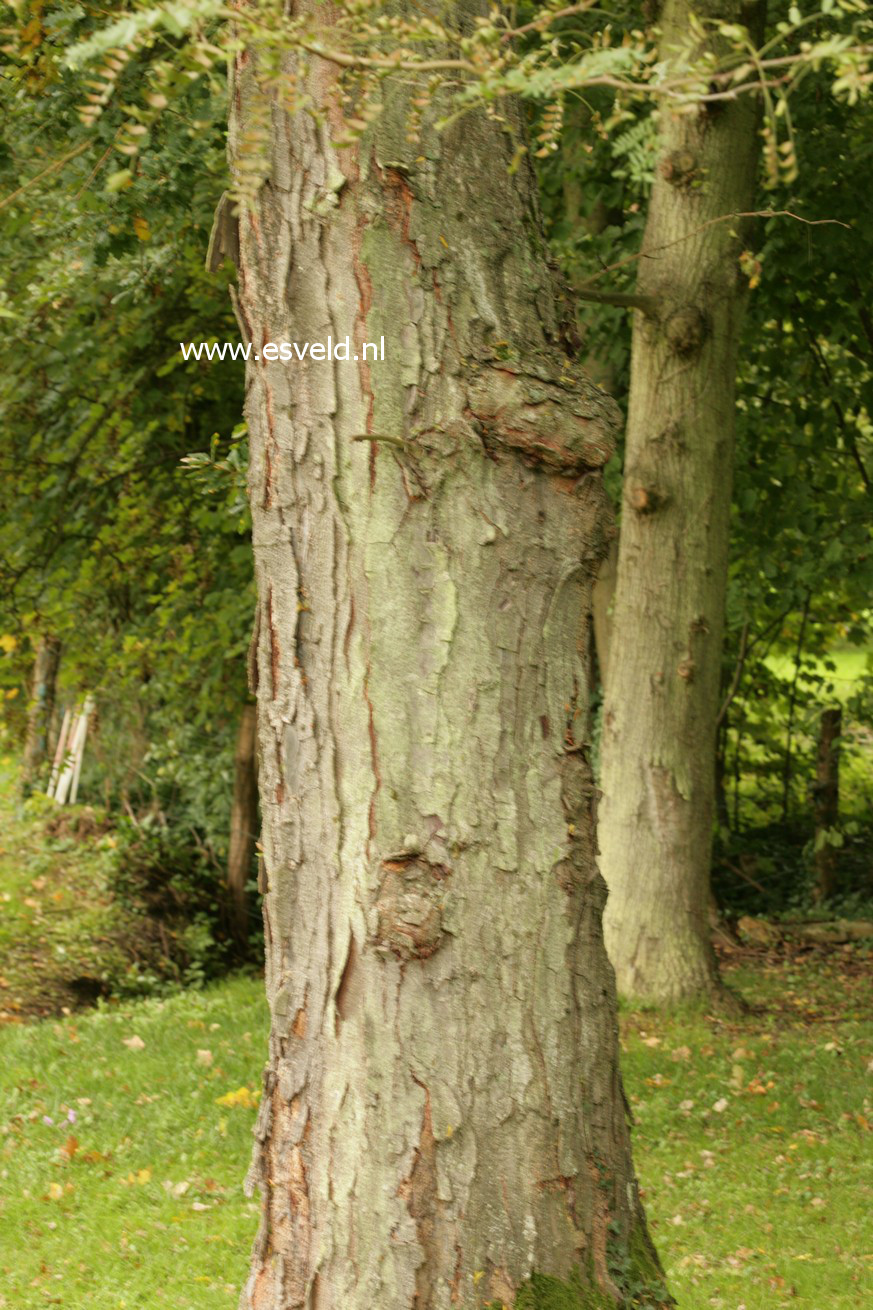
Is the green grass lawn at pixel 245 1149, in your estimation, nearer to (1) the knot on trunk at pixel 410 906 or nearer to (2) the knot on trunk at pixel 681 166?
(1) the knot on trunk at pixel 410 906

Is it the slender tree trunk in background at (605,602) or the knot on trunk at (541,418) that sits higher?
the slender tree trunk in background at (605,602)

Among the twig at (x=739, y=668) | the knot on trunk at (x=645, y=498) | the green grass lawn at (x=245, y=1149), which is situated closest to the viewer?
the green grass lawn at (x=245, y=1149)

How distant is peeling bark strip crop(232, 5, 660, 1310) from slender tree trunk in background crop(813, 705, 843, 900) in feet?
27.4

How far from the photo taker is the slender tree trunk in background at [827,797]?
10.6m

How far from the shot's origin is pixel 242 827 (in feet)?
35.1

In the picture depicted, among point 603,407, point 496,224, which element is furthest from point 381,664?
point 496,224

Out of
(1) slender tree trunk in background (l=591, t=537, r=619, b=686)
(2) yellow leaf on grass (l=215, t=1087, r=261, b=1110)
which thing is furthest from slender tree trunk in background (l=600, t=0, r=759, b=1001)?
(1) slender tree trunk in background (l=591, t=537, r=619, b=686)

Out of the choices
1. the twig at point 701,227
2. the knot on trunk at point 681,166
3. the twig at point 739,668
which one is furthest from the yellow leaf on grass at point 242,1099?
the twig at point 739,668

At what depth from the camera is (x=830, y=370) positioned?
972 cm

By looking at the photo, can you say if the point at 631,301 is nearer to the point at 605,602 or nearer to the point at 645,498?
the point at 645,498

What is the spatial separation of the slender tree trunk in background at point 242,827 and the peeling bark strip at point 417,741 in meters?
7.90

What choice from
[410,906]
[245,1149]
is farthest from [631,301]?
[410,906]

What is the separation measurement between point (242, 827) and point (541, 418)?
8474 mm

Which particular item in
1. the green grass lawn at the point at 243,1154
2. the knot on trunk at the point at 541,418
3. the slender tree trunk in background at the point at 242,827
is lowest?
the green grass lawn at the point at 243,1154
